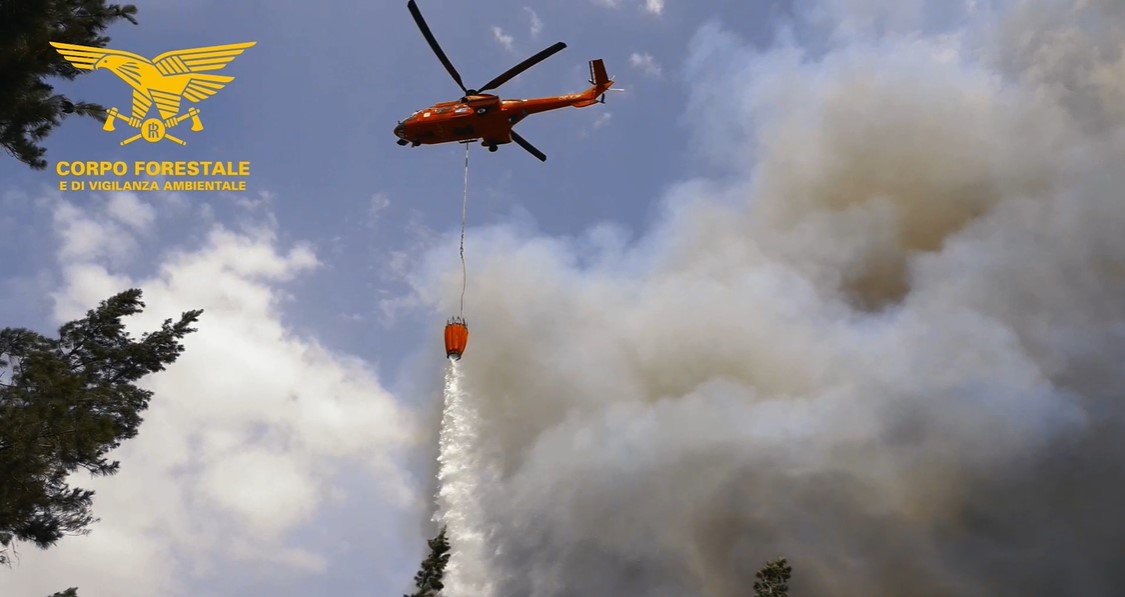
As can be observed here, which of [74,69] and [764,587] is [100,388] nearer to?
[74,69]

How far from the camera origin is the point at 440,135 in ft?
153

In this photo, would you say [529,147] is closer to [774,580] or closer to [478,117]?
[478,117]

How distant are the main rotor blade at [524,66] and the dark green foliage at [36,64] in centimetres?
1869

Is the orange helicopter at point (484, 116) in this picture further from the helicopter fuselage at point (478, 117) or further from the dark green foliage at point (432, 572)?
the dark green foliage at point (432, 572)

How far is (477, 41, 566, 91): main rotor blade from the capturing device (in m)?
37.1

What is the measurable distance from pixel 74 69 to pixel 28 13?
2.81m

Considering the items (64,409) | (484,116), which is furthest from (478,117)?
(64,409)

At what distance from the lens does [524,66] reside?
129 ft

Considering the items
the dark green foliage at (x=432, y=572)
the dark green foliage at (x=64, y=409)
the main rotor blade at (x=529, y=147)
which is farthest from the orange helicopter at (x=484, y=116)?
the dark green foliage at (x=432, y=572)

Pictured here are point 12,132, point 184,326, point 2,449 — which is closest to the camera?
point 12,132

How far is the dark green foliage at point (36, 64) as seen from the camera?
19625mm

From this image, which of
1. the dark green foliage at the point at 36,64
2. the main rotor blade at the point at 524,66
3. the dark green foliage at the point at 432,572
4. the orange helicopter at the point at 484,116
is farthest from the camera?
the orange helicopter at the point at 484,116

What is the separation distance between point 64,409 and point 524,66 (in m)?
23.7

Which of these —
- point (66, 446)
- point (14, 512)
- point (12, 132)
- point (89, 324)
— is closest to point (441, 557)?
point (66, 446)
